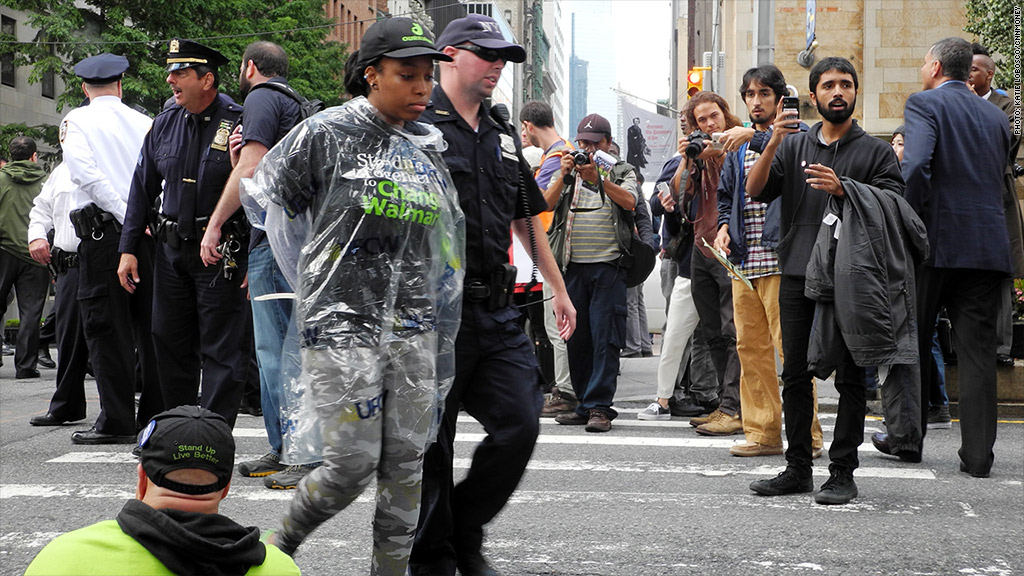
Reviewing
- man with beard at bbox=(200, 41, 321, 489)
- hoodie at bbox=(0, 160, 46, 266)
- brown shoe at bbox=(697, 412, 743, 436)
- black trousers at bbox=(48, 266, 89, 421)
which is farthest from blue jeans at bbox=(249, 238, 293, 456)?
hoodie at bbox=(0, 160, 46, 266)

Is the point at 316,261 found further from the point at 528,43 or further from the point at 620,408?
the point at 528,43

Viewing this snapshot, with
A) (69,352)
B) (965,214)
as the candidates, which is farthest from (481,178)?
(69,352)

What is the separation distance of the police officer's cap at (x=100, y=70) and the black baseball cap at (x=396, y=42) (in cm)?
421

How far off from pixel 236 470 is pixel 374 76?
3.45 meters

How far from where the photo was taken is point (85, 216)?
746 centimetres

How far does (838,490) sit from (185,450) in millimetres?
4232

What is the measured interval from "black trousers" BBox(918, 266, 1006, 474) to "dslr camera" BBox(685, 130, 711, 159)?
5.59 feet

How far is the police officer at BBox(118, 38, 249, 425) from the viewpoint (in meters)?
6.30

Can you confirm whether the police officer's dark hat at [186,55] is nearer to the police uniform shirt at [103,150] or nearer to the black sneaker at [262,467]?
the police uniform shirt at [103,150]

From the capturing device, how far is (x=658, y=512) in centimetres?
574

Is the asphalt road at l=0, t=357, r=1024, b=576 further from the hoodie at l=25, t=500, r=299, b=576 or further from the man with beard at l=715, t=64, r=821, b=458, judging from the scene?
the hoodie at l=25, t=500, r=299, b=576

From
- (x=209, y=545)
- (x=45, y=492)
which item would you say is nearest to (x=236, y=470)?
(x=45, y=492)

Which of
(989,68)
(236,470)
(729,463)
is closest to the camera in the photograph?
(236,470)

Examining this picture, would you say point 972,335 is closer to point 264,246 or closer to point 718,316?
point 718,316
